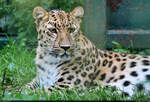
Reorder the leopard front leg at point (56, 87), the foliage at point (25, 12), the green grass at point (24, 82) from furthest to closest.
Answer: the foliage at point (25, 12) → the leopard front leg at point (56, 87) → the green grass at point (24, 82)

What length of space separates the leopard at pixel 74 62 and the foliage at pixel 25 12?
85.9 inches

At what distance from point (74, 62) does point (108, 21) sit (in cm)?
224

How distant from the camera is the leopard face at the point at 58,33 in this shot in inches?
237

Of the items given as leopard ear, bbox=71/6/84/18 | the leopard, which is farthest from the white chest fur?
leopard ear, bbox=71/6/84/18

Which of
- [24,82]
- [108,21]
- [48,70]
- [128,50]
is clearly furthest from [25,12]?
[48,70]

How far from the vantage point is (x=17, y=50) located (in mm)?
8438

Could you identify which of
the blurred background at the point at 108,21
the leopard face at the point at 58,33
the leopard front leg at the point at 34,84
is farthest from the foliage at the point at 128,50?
the leopard front leg at the point at 34,84

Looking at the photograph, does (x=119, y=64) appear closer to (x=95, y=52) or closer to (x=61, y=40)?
(x=95, y=52)

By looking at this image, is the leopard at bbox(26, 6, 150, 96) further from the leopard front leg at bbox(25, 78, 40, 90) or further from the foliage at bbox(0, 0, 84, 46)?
the foliage at bbox(0, 0, 84, 46)

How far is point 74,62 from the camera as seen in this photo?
6.26 meters

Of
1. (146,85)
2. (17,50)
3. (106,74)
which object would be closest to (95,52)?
(106,74)

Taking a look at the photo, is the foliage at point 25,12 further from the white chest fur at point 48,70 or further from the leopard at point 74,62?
the white chest fur at point 48,70

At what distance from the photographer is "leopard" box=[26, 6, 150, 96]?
6.02 m

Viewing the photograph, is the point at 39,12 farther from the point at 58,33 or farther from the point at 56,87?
the point at 56,87
